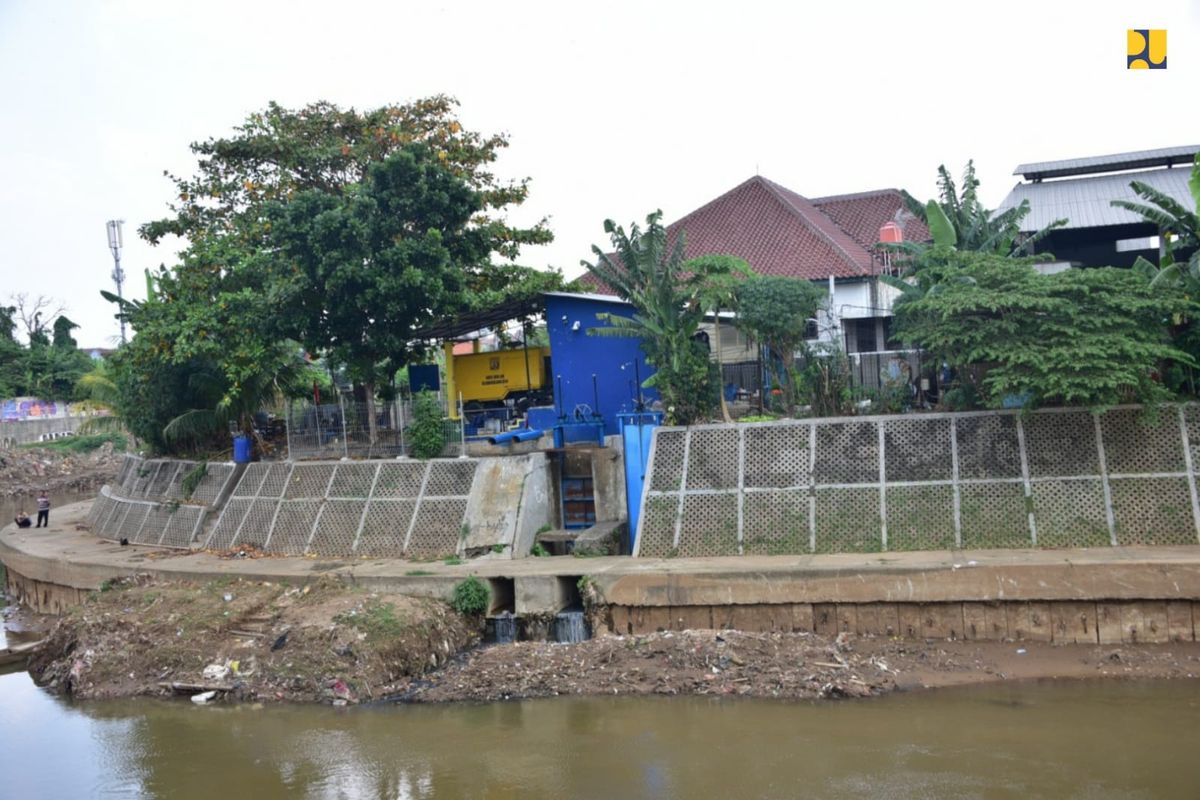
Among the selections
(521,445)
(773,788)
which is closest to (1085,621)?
(773,788)

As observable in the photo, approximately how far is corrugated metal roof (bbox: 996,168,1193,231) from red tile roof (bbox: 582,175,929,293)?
3.60 m

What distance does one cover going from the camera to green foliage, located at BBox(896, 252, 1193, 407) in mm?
14141

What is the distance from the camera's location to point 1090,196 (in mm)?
24750

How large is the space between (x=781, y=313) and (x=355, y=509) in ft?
29.6

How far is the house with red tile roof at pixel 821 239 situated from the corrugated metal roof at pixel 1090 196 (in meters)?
3.27

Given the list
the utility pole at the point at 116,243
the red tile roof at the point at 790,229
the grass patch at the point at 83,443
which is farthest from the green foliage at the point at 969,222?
the grass patch at the point at 83,443

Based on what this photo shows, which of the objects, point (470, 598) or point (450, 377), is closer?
point (470, 598)

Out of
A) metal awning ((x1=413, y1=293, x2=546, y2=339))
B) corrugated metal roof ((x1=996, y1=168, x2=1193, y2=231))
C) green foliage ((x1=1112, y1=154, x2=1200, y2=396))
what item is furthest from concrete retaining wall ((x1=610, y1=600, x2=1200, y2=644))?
corrugated metal roof ((x1=996, y1=168, x2=1193, y2=231))

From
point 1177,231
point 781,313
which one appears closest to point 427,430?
point 781,313

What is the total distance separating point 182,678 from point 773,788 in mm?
9128

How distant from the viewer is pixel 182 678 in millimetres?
14344

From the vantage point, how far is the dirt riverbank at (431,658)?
1270 cm

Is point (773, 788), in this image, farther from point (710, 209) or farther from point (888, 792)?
point (710, 209)

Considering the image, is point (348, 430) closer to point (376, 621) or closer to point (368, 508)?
point (368, 508)
